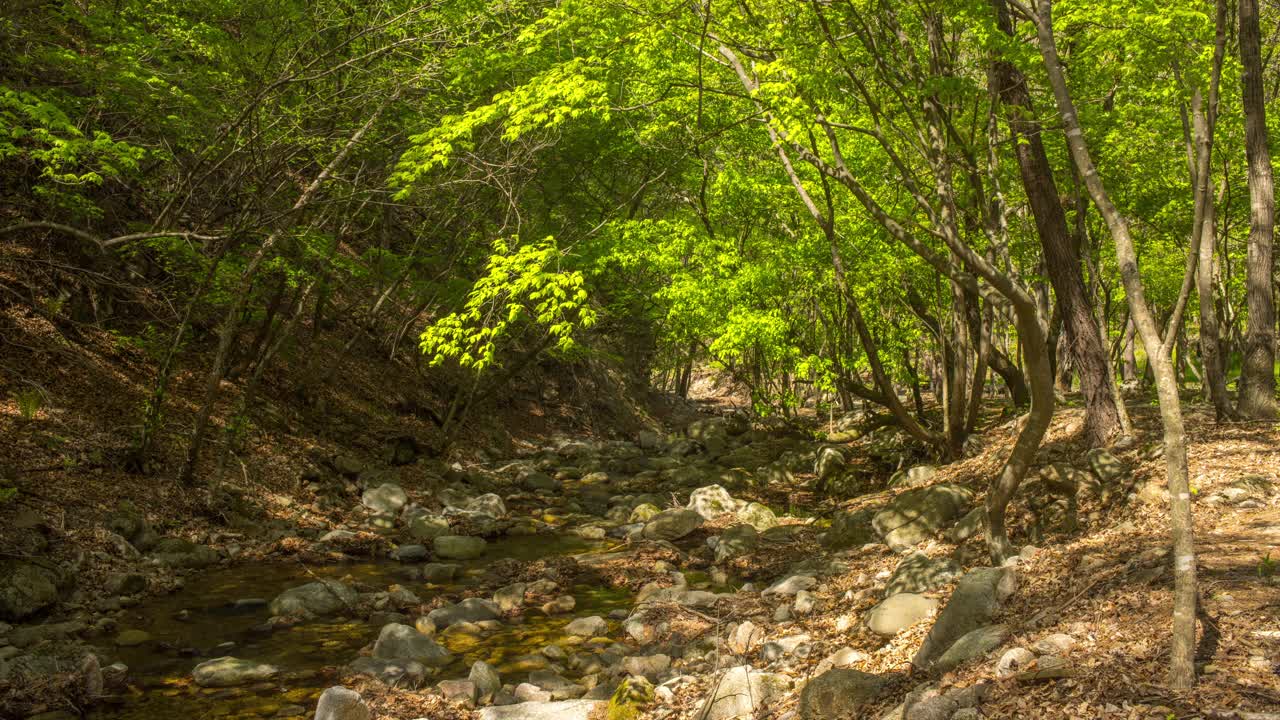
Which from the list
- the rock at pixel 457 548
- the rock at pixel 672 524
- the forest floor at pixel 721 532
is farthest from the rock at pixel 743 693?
the rock at pixel 672 524

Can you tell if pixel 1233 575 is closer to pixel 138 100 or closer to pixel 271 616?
pixel 271 616

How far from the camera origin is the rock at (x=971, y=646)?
4895 mm

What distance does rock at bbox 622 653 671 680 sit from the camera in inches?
259

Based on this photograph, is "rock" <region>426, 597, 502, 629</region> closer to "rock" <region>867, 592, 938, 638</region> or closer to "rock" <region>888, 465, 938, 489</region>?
"rock" <region>867, 592, 938, 638</region>

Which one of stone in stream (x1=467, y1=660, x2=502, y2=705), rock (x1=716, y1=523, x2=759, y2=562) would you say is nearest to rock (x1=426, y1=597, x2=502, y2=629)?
stone in stream (x1=467, y1=660, x2=502, y2=705)

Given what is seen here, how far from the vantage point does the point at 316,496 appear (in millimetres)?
12391

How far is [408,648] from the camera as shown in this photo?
7090 mm

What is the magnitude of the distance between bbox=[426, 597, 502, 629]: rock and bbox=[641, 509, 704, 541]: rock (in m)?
3.97

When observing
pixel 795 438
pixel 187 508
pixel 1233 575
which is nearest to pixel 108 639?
pixel 187 508

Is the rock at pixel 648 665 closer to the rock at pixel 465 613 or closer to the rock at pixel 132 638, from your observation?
the rock at pixel 465 613

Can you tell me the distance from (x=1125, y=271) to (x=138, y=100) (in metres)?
11.3

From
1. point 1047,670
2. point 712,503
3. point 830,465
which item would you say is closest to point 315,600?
point 712,503

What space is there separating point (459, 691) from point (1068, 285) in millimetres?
8682

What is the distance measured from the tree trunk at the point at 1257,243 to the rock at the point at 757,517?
6.40m
